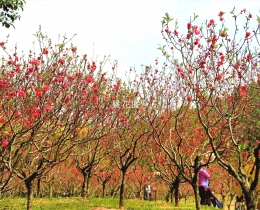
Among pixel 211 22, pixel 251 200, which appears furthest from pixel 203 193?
pixel 211 22

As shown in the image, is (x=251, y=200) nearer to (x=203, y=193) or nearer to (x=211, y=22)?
(x=211, y=22)

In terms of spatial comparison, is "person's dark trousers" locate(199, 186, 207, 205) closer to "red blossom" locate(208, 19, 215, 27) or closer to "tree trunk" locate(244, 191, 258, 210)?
"tree trunk" locate(244, 191, 258, 210)

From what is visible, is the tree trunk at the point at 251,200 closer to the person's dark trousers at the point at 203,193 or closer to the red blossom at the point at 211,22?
the red blossom at the point at 211,22

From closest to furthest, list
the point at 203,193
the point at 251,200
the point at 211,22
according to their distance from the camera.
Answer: the point at 251,200 → the point at 211,22 → the point at 203,193

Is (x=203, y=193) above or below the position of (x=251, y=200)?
above

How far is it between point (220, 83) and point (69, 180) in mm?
26547

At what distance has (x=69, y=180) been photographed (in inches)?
1356

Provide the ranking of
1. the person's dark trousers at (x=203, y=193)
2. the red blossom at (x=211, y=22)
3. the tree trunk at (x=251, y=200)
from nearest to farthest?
the tree trunk at (x=251, y=200)
the red blossom at (x=211, y=22)
the person's dark trousers at (x=203, y=193)

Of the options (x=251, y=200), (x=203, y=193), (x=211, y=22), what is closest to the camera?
(x=251, y=200)

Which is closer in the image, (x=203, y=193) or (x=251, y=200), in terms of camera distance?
(x=251, y=200)

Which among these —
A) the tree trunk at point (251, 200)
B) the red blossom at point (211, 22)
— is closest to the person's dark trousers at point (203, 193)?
the tree trunk at point (251, 200)

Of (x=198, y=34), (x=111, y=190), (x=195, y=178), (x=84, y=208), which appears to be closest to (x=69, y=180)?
(x=111, y=190)

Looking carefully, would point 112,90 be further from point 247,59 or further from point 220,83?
point 247,59

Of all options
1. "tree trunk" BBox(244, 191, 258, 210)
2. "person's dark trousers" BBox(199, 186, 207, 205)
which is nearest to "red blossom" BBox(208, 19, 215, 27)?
"tree trunk" BBox(244, 191, 258, 210)
